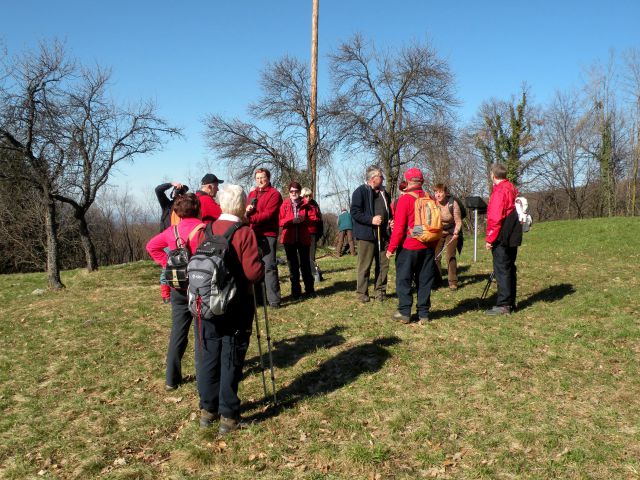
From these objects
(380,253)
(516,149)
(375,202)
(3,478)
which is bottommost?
(3,478)

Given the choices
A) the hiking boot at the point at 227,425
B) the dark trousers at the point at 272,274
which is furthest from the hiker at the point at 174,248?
the dark trousers at the point at 272,274

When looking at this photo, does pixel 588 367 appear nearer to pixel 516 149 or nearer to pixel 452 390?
pixel 452 390

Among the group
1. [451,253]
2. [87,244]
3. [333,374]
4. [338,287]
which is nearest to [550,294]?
[451,253]

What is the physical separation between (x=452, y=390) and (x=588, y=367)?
156 cm

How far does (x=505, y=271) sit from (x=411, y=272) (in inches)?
53.3

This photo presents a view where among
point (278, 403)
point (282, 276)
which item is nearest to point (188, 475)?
point (278, 403)

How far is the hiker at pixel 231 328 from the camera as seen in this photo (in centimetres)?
393

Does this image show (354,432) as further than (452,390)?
No

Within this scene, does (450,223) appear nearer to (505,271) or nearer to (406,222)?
(505,271)

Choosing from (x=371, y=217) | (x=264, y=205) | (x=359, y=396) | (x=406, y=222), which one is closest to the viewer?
(x=359, y=396)

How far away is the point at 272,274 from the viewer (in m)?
7.67

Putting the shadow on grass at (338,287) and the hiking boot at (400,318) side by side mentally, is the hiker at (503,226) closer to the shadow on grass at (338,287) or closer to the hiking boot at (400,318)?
the hiking boot at (400,318)

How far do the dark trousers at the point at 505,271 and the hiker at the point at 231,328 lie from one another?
397 cm

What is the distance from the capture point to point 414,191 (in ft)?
21.5
